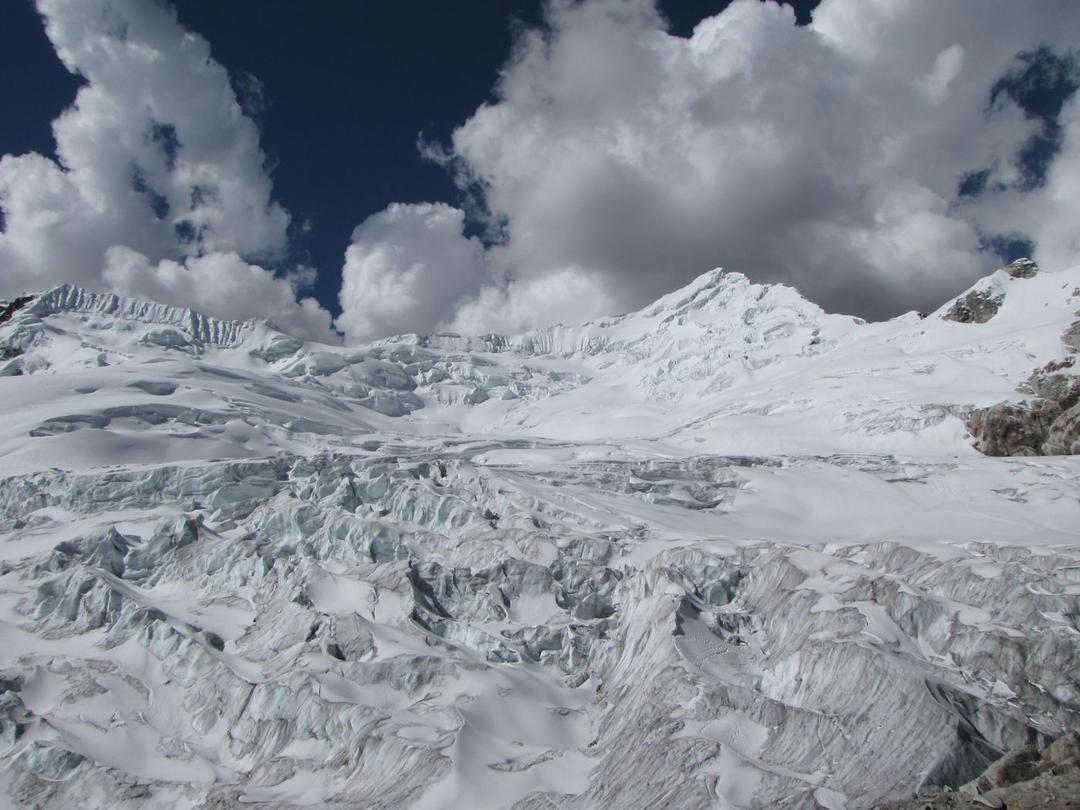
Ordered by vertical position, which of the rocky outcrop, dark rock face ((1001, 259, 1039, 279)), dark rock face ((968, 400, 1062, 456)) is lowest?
the rocky outcrop

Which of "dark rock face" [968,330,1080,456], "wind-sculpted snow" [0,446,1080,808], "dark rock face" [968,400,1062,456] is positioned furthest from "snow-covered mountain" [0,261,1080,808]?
"dark rock face" [968,400,1062,456]

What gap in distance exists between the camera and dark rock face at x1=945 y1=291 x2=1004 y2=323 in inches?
6353

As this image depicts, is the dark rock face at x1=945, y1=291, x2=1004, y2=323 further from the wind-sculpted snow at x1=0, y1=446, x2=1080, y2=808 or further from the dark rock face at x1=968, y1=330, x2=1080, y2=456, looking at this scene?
the wind-sculpted snow at x1=0, y1=446, x2=1080, y2=808

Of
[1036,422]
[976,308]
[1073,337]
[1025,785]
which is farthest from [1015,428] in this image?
[1025,785]

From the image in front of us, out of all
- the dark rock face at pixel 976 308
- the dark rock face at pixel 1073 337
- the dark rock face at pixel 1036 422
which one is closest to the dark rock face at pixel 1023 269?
the dark rock face at pixel 976 308

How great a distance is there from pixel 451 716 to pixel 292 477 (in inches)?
1966

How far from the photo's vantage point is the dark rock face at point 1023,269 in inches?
6481

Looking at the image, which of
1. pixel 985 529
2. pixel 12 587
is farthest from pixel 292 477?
pixel 985 529

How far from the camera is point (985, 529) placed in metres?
69.2

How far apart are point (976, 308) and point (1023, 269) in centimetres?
1436

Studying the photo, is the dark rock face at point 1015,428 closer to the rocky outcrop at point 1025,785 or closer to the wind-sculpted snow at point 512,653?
the wind-sculpted snow at point 512,653

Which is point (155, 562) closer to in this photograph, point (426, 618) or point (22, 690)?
point (22, 690)

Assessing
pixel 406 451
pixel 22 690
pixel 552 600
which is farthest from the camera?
pixel 406 451

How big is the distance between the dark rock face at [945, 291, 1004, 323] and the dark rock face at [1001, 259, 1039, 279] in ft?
A: 27.8
